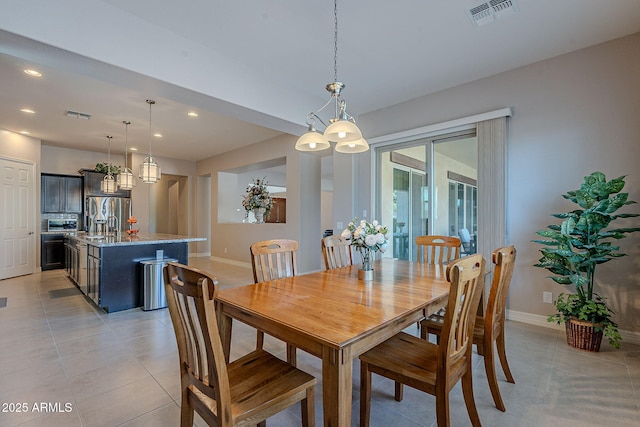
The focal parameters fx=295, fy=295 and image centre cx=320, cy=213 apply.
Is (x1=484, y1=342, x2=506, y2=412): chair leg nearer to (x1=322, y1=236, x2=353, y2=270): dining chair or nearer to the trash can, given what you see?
(x1=322, y1=236, x2=353, y2=270): dining chair

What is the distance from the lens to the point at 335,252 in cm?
278

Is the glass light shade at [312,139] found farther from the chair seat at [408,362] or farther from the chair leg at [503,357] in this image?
the chair leg at [503,357]

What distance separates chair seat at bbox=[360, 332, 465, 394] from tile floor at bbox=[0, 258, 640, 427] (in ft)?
1.51

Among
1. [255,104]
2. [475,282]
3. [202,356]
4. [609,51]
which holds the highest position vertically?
[609,51]

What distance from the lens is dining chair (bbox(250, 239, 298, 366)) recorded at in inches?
85.2

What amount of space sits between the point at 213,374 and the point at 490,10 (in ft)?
10.5

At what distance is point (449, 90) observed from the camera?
387cm

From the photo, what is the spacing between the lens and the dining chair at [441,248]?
2869mm

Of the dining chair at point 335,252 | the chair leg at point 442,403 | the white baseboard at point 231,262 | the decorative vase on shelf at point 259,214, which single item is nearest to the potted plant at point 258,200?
the decorative vase on shelf at point 259,214

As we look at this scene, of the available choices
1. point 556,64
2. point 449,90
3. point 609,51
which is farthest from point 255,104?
point 609,51

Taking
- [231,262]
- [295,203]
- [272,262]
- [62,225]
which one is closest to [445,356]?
[272,262]

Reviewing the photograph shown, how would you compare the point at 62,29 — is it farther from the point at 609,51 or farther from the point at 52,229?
the point at 52,229

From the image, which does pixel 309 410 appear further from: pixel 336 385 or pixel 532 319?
pixel 532 319

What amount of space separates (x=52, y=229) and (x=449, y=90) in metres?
8.53
